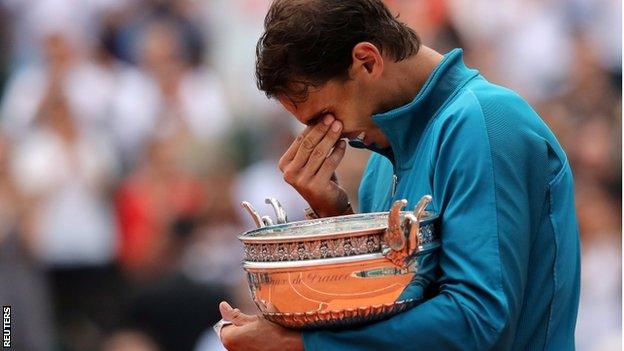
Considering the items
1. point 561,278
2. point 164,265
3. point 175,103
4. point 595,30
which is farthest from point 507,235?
point 595,30

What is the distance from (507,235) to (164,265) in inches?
148

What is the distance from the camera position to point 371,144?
261 cm

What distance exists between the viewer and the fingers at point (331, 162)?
2592 mm

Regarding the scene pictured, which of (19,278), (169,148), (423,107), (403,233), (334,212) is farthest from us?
(169,148)

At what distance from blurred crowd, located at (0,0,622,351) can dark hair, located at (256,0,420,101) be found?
10.2ft

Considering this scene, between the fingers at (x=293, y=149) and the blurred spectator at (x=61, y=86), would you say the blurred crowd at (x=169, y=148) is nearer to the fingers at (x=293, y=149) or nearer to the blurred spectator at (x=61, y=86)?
the blurred spectator at (x=61, y=86)

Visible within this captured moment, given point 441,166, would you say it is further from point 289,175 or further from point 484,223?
point 289,175

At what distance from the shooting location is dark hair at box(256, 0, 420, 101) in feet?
7.84


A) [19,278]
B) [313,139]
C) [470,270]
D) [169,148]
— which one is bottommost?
[19,278]

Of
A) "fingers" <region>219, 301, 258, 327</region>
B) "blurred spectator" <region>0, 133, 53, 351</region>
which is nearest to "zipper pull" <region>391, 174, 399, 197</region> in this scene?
"fingers" <region>219, 301, 258, 327</region>

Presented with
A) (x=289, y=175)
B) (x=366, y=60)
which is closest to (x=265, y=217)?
(x=289, y=175)

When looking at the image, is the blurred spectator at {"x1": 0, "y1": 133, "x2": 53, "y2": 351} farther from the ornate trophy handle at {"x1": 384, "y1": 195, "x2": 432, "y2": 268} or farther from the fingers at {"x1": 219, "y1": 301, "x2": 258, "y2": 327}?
the ornate trophy handle at {"x1": 384, "y1": 195, "x2": 432, "y2": 268}

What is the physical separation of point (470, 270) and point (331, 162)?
1.58 feet

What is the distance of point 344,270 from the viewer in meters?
2.21
